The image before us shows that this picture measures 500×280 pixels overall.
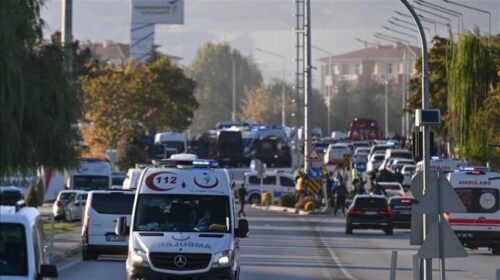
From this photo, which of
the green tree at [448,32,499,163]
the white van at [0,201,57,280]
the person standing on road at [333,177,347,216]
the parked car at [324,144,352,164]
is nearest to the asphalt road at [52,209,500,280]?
the green tree at [448,32,499,163]

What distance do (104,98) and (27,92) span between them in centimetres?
6633

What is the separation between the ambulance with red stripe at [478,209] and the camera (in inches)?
1473

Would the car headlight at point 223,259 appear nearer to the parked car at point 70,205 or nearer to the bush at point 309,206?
the parked car at point 70,205

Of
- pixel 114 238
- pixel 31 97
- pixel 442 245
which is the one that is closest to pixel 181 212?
pixel 31 97

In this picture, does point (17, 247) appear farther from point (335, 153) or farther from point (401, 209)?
point (335, 153)

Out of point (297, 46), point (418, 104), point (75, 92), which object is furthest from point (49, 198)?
point (75, 92)

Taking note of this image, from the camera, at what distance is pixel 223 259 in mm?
21609

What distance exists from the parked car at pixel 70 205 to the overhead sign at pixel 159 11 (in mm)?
85656

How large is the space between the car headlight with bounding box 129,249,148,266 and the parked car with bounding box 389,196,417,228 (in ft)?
96.0

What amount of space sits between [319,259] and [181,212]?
12409 mm

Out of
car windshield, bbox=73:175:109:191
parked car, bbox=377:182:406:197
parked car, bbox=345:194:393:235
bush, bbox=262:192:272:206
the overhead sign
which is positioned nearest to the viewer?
parked car, bbox=345:194:393:235

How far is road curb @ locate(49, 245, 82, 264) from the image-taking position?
105 feet

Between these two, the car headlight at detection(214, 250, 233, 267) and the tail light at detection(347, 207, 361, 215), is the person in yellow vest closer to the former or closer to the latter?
the tail light at detection(347, 207, 361, 215)

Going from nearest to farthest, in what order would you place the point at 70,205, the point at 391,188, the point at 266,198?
the point at 70,205 → the point at 391,188 → the point at 266,198
